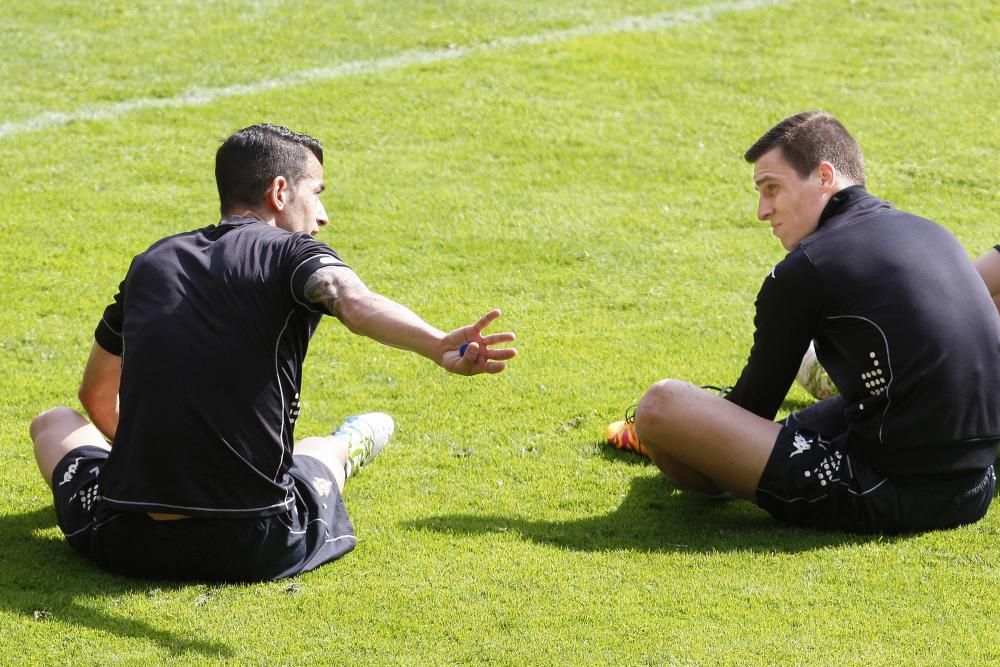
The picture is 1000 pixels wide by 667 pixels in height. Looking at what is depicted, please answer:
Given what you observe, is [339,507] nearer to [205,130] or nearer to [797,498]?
[797,498]

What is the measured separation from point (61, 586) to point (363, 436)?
1720mm

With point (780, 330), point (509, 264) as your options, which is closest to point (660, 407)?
point (780, 330)

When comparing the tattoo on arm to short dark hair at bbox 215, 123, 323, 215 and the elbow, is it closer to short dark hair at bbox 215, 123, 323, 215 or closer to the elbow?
the elbow

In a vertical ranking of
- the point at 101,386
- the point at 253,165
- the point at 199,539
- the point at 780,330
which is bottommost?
the point at 199,539

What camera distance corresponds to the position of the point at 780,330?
5410 mm

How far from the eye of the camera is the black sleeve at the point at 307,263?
4.55m

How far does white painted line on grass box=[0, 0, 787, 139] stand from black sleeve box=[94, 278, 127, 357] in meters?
6.24

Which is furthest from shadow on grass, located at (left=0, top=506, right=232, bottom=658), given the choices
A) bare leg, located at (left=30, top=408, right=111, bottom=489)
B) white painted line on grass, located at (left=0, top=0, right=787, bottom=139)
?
white painted line on grass, located at (left=0, top=0, right=787, bottom=139)

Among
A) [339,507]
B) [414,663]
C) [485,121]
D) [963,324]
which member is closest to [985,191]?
[485,121]

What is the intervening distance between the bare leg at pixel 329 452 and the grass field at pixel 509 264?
18cm

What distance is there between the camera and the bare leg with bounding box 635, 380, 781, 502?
5508mm

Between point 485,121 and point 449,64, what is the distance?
128 cm

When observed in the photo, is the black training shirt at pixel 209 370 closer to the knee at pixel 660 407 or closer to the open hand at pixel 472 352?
the open hand at pixel 472 352

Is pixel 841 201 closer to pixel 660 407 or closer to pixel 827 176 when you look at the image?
pixel 827 176
